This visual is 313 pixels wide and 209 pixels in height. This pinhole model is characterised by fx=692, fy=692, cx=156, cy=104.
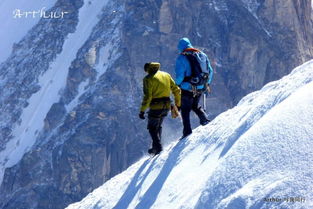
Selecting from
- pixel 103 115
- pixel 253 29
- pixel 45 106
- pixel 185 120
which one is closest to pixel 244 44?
pixel 253 29

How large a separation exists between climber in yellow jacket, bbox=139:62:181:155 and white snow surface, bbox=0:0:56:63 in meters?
80.2

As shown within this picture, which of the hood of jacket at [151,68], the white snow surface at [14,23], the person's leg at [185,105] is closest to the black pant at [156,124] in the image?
the person's leg at [185,105]

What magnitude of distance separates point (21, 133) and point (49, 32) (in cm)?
1544

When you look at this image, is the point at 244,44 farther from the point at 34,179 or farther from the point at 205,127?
the point at 205,127

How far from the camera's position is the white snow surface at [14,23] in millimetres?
88625

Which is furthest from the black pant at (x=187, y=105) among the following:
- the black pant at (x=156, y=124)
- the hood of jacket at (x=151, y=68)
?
the hood of jacket at (x=151, y=68)

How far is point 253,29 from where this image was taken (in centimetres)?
7900

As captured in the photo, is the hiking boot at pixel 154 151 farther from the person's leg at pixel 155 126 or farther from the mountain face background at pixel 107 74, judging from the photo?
the mountain face background at pixel 107 74

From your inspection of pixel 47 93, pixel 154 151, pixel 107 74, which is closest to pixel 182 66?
pixel 154 151

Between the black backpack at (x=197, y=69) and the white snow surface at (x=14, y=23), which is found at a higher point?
the white snow surface at (x=14, y=23)

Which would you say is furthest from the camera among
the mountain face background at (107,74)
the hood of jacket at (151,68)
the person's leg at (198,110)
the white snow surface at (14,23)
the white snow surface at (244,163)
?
the white snow surface at (14,23)

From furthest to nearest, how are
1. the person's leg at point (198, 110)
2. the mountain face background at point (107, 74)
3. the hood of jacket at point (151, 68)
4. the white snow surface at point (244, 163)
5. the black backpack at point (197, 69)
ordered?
the mountain face background at point (107, 74), the person's leg at point (198, 110), the black backpack at point (197, 69), the hood of jacket at point (151, 68), the white snow surface at point (244, 163)

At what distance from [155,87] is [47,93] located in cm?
7008

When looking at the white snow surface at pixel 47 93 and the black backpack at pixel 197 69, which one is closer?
the black backpack at pixel 197 69
